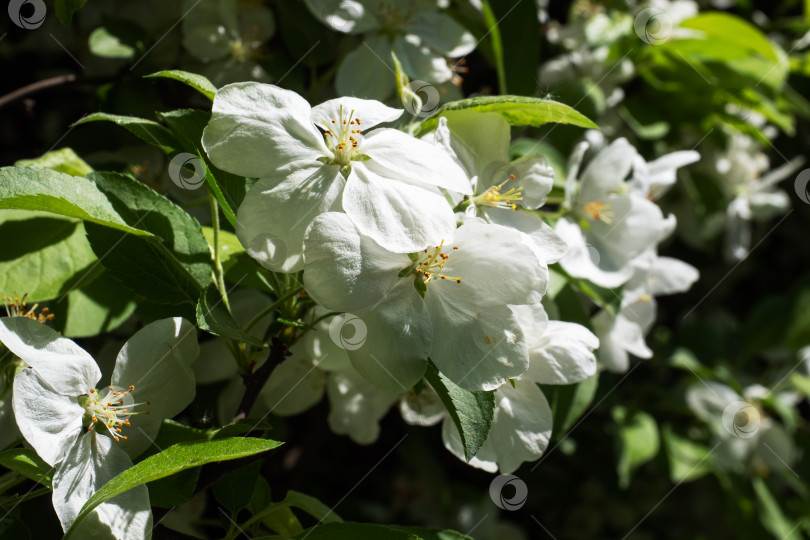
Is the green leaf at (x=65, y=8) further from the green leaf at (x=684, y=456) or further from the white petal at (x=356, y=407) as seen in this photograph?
the green leaf at (x=684, y=456)

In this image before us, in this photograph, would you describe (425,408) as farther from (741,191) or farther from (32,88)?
(741,191)

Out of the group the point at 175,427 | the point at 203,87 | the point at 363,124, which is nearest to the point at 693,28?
the point at 363,124

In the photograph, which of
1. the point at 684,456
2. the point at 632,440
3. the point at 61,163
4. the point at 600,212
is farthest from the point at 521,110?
the point at 684,456

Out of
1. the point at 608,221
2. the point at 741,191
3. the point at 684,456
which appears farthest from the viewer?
the point at 741,191

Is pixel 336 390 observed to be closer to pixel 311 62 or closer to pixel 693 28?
pixel 311 62

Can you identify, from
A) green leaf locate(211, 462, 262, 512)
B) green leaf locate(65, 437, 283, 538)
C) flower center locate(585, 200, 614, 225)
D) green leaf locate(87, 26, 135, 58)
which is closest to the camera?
green leaf locate(65, 437, 283, 538)

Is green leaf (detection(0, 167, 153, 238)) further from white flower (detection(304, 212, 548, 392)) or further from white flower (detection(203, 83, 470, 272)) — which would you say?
white flower (detection(304, 212, 548, 392))

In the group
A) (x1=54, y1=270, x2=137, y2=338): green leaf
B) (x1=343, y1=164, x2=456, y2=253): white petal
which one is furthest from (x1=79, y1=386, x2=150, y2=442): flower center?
(x1=343, y1=164, x2=456, y2=253): white petal
